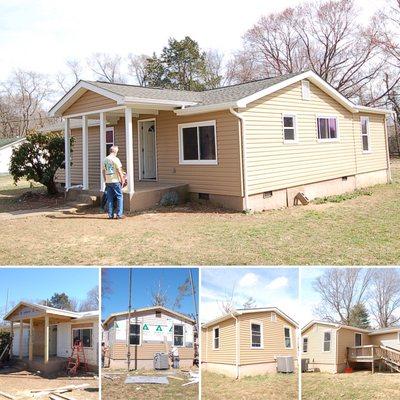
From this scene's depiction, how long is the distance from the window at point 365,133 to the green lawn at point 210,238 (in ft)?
19.1

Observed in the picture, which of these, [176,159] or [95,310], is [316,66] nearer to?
[176,159]

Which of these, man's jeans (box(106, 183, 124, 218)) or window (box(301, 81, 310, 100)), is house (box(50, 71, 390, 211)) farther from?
man's jeans (box(106, 183, 124, 218))

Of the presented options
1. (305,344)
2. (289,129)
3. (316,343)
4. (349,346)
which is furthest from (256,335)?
(289,129)

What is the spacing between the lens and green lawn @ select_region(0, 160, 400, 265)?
773cm

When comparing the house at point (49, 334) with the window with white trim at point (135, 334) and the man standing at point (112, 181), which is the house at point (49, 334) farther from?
the man standing at point (112, 181)

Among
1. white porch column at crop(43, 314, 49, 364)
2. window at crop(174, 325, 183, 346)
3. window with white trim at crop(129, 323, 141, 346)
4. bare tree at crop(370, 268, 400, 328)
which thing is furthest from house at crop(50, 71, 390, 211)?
window with white trim at crop(129, 323, 141, 346)

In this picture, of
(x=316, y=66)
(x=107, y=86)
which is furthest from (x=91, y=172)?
(x=316, y=66)

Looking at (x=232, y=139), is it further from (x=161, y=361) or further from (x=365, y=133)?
(x=161, y=361)

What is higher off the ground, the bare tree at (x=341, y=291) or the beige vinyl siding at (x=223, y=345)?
the bare tree at (x=341, y=291)

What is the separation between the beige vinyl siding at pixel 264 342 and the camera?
13.6 ft

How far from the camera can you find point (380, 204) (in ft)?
43.7

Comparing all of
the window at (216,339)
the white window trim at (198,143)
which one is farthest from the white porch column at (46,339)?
the white window trim at (198,143)

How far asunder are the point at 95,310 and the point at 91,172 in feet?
47.8

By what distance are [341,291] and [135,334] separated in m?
1.89
